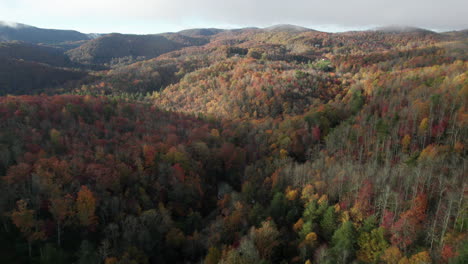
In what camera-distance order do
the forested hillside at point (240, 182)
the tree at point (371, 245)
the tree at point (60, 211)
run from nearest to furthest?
the tree at point (371, 245)
the forested hillside at point (240, 182)
the tree at point (60, 211)

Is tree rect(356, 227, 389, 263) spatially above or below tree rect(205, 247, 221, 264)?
above

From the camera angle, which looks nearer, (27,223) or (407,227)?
(407,227)

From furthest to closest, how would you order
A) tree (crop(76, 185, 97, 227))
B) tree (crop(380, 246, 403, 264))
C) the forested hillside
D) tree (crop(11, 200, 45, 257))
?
tree (crop(76, 185, 97, 227))
the forested hillside
tree (crop(11, 200, 45, 257))
tree (crop(380, 246, 403, 264))

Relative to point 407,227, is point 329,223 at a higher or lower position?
lower

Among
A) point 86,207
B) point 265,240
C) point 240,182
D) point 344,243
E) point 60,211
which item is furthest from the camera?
point 240,182

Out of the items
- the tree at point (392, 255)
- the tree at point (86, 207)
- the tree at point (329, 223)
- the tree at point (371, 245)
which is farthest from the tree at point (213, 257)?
the tree at point (392, 255)

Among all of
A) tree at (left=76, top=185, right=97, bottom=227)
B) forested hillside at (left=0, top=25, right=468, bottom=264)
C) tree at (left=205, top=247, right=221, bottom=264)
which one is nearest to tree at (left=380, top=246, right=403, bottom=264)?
forested hillside at (left=0, top=25, right=468, bottom=264)

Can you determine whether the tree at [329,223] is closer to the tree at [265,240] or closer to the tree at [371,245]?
the tree at [371,245]

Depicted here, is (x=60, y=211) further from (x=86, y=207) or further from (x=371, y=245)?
(x=371, y=245)

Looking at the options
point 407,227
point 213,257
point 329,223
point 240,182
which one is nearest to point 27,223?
point 213,257

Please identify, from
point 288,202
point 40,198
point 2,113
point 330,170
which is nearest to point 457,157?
point 330,170

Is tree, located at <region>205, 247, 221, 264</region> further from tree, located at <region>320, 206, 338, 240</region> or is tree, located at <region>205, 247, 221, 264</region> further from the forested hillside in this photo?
tree, located at <region>320, 206, 338, 240</region>

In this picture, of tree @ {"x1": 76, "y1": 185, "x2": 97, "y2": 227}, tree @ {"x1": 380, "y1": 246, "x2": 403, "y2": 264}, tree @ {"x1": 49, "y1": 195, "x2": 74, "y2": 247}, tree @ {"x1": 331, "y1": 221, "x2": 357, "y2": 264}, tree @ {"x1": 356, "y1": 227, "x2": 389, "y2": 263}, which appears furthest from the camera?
tree @ {"x1": 76, "y1": 185, "x2": 97, "y2": 227}

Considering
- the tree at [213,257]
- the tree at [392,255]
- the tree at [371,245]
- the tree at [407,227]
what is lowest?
the tree at [213,257]
